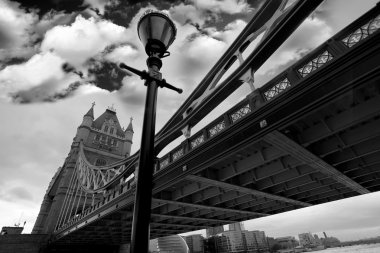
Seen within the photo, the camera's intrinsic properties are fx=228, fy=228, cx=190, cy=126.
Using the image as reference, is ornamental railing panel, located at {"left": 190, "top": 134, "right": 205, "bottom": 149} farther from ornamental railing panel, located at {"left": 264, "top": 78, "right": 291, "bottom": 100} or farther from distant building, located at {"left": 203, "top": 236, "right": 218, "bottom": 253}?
distant building, located at {"left": 203, "top": 236, "right": 218, "bottom": 253}

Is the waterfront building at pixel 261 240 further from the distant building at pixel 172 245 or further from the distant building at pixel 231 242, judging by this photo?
the distant building at pixel 172 245

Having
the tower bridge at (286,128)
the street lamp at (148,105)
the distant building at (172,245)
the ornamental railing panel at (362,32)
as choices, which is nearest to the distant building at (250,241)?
the distant building at (172,245)

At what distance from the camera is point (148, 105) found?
2877 millimetres

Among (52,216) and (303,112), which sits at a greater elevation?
(52,216)

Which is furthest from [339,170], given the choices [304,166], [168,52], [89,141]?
[89,141]

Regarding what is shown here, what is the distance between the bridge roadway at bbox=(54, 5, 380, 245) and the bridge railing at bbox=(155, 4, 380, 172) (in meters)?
0.02

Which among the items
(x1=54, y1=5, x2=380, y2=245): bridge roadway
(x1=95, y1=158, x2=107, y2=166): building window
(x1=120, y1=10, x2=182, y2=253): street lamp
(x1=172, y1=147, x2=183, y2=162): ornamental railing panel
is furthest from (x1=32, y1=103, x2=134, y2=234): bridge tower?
(x1=120, y1=10, x2=182, y2=253): street lamp

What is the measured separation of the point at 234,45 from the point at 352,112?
5341mm

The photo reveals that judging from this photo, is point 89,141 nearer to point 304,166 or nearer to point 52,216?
point 52,216

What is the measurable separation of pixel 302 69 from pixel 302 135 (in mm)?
2199

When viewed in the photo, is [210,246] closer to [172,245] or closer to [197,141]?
[172,245]

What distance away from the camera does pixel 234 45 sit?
9.59 metres

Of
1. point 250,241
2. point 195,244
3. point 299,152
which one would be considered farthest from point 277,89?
point 250,241

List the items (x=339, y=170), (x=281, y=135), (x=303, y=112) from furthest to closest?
(x=339, y=170)
(x=281, y=135)
(x=303, y=112)
